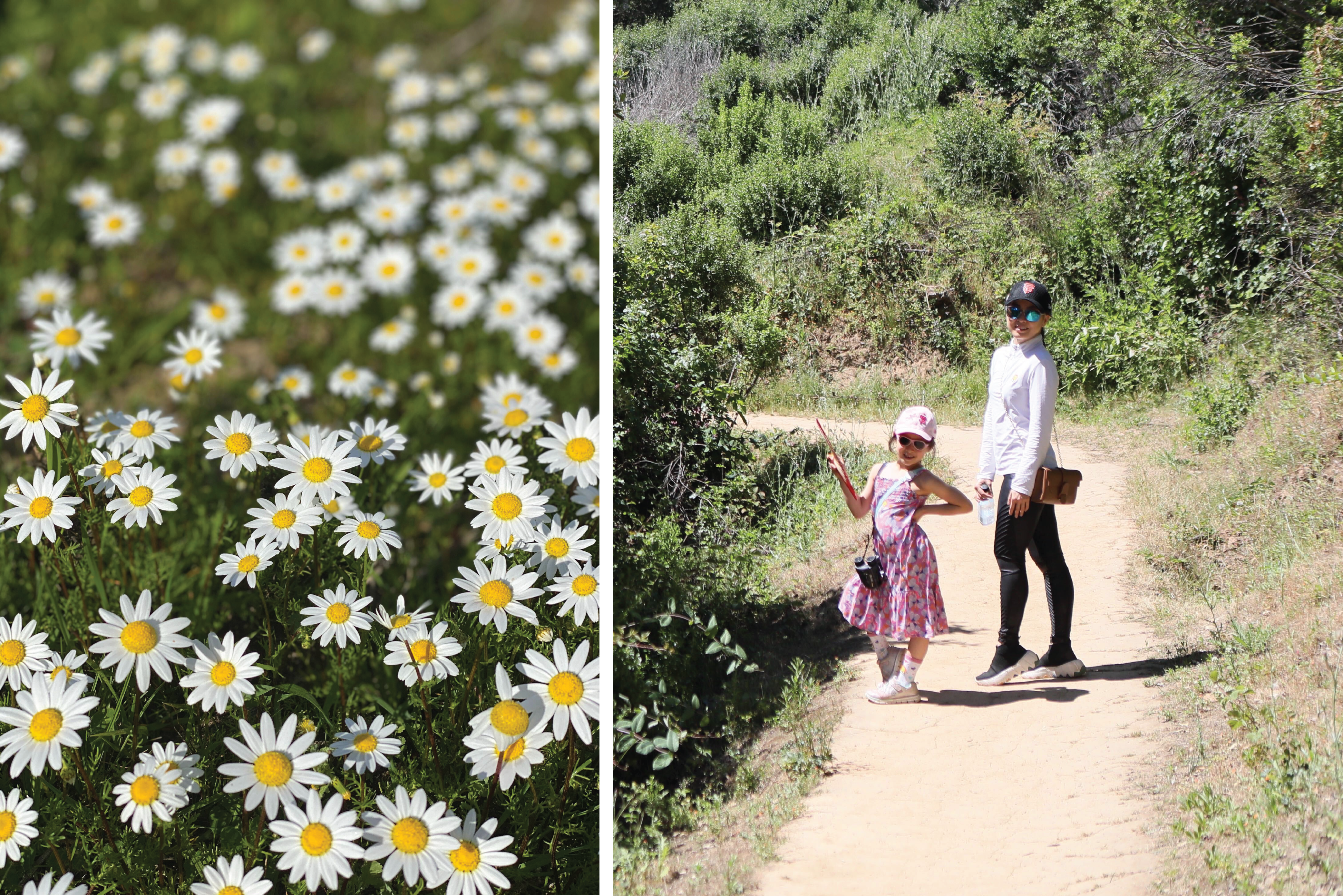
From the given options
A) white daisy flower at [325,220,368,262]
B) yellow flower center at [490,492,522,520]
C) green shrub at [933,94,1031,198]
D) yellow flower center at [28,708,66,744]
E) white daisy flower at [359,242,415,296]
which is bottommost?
yellow flower center at [28,708,66,744]

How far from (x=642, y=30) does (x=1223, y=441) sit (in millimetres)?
4430

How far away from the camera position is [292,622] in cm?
220

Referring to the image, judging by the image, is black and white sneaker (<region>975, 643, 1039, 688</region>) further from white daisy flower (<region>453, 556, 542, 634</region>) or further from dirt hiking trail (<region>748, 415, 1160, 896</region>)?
white daisy flower (<region>453, 556, 542, 634</region>)

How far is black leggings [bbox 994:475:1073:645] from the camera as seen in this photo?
370cm

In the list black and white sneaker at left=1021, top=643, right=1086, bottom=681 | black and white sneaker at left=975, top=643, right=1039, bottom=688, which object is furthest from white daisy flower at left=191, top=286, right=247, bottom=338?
black and white sneaker at left=1021, top=643, right=1086, bottom=681

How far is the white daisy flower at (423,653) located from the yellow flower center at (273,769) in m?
0.23

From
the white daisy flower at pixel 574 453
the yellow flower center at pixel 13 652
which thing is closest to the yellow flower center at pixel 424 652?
the white daisy flower at pixel 574 453

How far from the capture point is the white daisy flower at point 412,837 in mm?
1609

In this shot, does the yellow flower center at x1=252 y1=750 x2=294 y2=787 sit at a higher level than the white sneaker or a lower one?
higher

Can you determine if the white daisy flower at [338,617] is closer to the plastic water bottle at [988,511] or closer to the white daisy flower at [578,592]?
the white daisy flower at [578,592]

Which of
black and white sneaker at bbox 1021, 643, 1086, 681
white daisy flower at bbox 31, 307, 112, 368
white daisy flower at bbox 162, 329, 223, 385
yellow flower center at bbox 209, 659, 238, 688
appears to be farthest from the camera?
black and white sneaker at bbox 1021, 643, 1086, 681

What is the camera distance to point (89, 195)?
4.25 m

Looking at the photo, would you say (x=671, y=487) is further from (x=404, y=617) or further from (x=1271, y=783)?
(x=404, y=617)

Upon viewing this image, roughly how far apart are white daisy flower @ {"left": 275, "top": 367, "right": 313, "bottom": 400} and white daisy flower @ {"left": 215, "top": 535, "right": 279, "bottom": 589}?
4.00 ft
